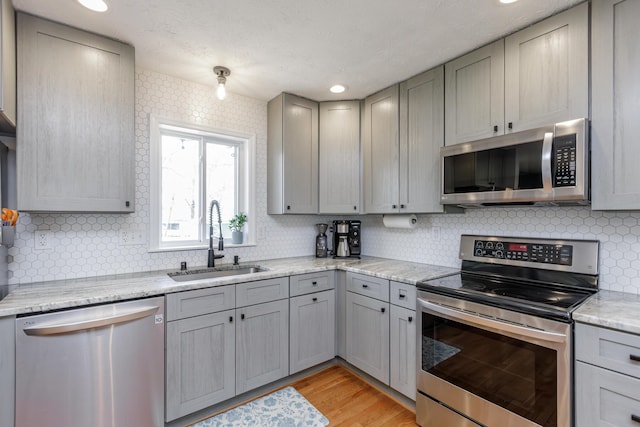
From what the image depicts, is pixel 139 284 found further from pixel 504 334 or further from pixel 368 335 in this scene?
pixel 504 334

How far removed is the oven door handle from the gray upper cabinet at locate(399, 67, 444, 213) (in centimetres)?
78

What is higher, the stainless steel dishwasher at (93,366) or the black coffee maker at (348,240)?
the black coffee maker at (348,240)

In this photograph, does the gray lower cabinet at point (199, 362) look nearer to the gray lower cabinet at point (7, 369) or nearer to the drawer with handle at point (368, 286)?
the gray lower cabinet at point (7, 369)

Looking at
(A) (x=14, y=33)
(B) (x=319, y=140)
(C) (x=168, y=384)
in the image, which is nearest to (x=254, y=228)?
(B) (x=319, y=140)

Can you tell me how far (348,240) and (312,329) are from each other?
1007 mm

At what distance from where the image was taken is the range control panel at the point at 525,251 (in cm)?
188

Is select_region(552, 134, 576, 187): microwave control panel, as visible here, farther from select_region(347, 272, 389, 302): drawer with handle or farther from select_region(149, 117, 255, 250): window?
select_region(149, 117, 255, 250): window

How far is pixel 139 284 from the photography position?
6.33ft

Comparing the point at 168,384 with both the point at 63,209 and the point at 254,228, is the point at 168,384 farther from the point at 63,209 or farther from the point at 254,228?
the point at 254,228

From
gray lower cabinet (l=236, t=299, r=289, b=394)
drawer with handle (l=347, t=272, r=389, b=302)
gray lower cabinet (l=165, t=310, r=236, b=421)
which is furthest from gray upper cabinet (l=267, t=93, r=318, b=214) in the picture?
gray lower cabinet (l=165, t=310, r=236, b=421)

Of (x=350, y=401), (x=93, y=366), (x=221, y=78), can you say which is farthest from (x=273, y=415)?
(x=221, y=78)

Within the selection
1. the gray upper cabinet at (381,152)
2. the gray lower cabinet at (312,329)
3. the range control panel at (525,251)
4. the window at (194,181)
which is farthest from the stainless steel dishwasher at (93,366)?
the range control panel at (525,251)

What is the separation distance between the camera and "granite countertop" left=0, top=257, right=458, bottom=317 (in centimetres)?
156

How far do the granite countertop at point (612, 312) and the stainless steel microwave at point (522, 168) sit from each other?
53 cm
